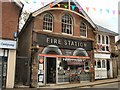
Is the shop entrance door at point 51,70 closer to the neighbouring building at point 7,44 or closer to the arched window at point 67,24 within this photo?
the arched window at point 67,24

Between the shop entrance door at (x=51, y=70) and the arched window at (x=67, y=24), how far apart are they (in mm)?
3250

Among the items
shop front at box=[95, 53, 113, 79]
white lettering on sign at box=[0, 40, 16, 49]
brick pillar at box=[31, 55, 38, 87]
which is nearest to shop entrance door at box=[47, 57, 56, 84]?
brick pillar at box=[31, 55, 38, 87]

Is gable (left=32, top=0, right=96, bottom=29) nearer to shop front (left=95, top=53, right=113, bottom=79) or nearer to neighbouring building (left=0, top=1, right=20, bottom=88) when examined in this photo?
neighbouring building (left=0, top=1, right=20, bottom=88)

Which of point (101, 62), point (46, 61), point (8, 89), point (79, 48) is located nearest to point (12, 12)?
point (46, 61)

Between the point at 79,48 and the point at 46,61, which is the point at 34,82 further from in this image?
the point at 79,48

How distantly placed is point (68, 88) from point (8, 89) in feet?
15.6

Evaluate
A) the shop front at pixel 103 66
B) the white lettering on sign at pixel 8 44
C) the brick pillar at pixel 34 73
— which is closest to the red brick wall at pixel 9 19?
the white lettering on sign at pixel 8 44

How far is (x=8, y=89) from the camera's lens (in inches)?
631

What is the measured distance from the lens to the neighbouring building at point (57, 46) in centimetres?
1858

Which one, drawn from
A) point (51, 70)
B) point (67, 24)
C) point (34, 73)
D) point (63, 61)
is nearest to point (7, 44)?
point (34, 73)

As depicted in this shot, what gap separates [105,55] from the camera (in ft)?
82.3

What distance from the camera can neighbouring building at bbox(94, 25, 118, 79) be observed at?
79.6 feet

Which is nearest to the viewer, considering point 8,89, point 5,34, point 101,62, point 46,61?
point 8,89

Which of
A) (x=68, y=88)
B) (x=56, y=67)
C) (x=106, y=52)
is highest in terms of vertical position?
(x=106, y=52)
